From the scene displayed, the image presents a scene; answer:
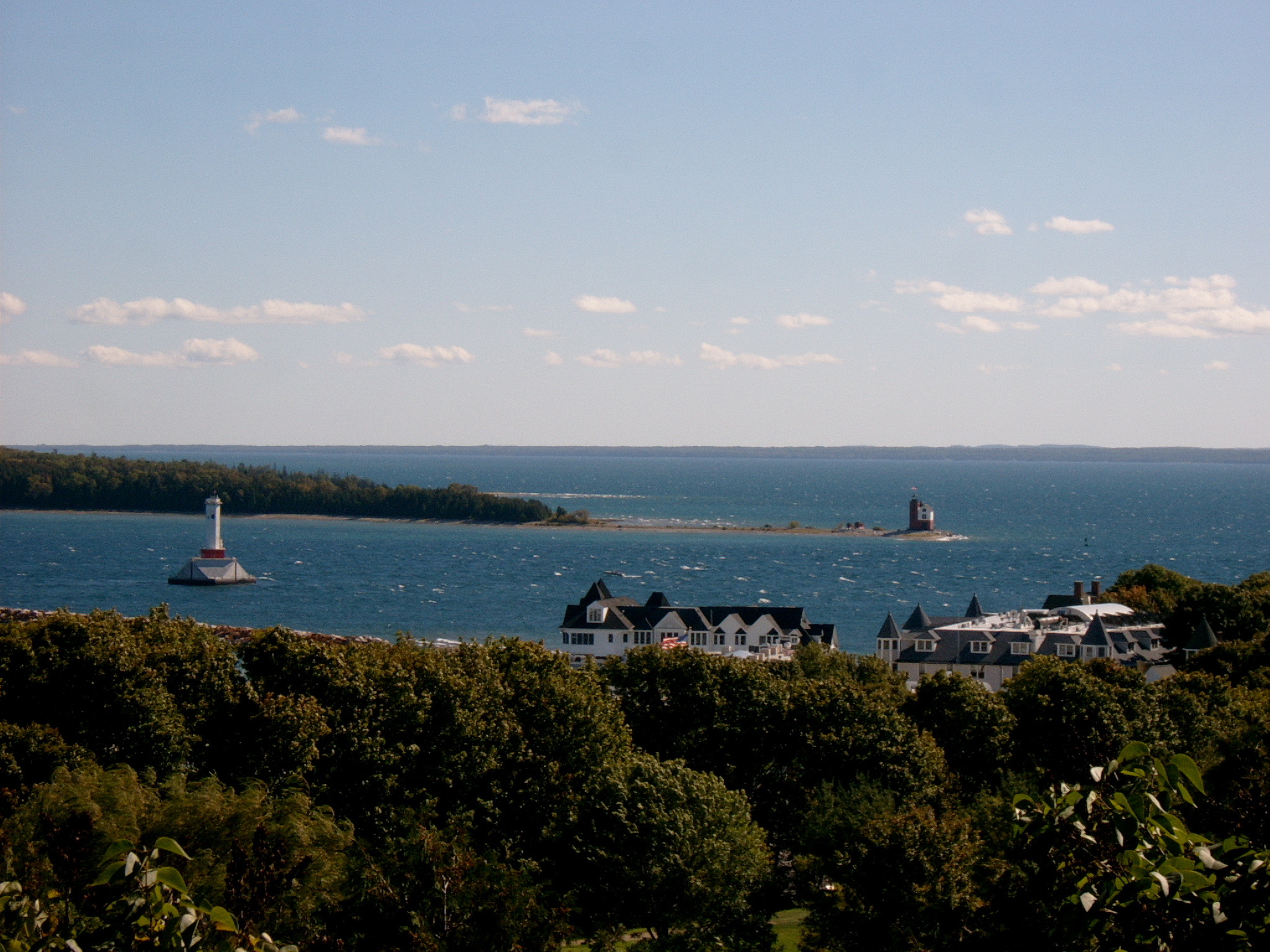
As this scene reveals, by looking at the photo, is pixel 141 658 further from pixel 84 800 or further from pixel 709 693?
pixel 709 693

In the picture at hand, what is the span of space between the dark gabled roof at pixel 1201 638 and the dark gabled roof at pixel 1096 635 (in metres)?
4.94

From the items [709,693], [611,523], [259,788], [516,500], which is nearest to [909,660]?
[709,693]

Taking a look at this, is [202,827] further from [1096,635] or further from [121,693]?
[1096,635]

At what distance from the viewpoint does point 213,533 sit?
4673 inches

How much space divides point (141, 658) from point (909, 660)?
44.8 meters

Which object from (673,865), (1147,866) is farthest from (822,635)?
(1147,866)

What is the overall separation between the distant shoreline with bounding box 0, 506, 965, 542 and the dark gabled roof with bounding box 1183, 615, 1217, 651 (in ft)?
339

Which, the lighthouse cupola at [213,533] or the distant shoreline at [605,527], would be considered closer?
the lighthouse cupola at [213,533]

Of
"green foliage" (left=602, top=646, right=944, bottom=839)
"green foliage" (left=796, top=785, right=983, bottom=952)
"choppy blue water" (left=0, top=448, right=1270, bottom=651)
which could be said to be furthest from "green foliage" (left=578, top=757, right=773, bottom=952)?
"choppy blue water" (left=0, top=448, right=1270, bottom=651)

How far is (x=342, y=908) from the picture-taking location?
715 inches

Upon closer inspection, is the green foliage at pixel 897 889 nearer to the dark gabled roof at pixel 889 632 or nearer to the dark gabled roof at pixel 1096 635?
the dark gabled roof at pixel 1096 635

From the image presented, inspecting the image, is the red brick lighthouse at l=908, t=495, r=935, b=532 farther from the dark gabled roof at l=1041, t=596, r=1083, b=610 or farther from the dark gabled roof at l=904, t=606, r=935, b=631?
the dark gabled roof at l=904, t=606, r=935, b=631

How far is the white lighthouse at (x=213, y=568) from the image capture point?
370ft

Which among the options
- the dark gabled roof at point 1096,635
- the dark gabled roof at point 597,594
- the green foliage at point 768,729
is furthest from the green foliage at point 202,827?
the dark gabled roof at point 1096,635
